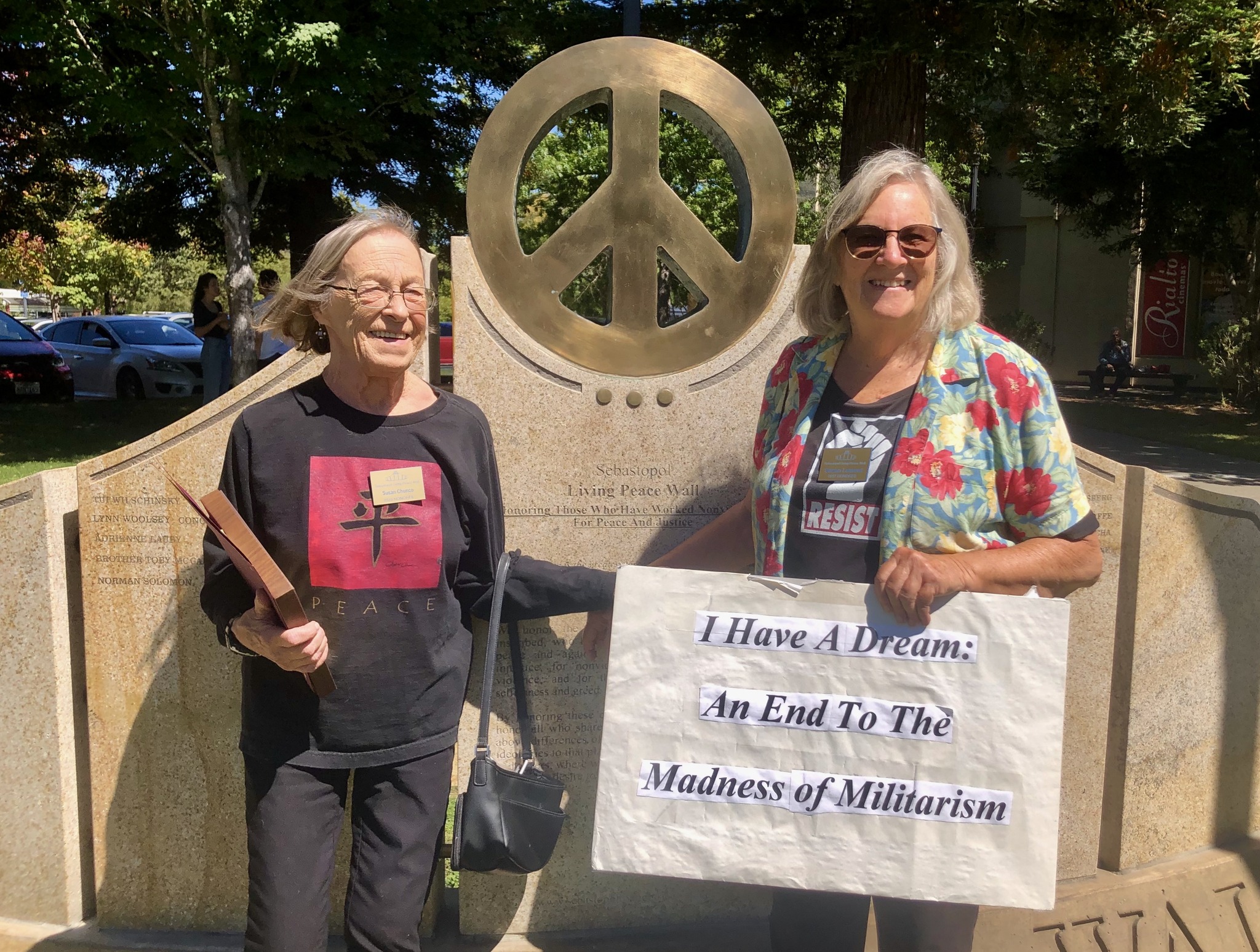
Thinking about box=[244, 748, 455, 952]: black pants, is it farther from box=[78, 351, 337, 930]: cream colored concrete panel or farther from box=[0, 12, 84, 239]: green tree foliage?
box=[0, 12, 84, 239]: green tree foliage

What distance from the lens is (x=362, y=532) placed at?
6.71 ft

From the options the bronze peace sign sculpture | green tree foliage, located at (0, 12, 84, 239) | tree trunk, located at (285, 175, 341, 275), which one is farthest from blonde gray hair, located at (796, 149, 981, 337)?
green tree foliage, located at (0, 12, 84, 239)

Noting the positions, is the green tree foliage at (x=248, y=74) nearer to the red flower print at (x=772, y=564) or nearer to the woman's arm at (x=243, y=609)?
the woman's arm at (x=243, y=609)

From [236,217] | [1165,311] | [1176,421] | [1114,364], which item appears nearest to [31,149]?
[236,217]

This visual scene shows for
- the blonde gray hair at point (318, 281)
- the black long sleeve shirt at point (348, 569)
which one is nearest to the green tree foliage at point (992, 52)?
the blonde gray hair at point (318, 281)

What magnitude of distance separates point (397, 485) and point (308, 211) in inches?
524

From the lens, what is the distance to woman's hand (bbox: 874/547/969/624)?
179cm

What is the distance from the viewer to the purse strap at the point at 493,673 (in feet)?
7.44

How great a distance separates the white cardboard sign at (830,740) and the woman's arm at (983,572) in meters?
0.04

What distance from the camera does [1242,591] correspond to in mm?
3080

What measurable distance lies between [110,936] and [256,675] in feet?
4.34

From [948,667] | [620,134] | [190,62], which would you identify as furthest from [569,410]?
[190,62]

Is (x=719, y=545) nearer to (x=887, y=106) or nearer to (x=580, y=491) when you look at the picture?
(x=580, y=491)

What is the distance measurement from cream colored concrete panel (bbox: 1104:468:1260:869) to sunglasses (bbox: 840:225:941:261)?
54.8 inches
